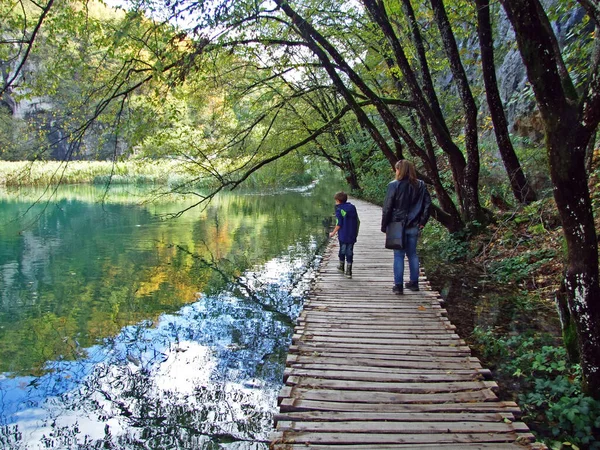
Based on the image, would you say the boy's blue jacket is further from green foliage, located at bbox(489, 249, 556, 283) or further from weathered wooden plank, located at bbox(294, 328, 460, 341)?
green foliage, located at bbox(489, 249, 556, 283)

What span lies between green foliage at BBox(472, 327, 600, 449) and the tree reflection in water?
2472 mm

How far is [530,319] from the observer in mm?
5887

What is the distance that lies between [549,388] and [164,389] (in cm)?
405

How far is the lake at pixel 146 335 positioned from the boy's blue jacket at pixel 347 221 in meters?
1.66

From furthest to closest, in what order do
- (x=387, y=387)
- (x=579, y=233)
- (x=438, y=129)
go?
(x=438, y=129) → (x=387, y=387) → (x=579, y=233)

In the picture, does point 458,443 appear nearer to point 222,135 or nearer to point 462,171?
point 462,171

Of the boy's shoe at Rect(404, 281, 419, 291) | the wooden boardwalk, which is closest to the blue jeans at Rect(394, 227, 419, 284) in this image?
the boy's shoe at Rect(404, 281, 419, 291)

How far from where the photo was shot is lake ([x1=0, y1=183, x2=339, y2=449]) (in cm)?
434

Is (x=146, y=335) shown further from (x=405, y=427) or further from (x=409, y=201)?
(x=405, y=427)

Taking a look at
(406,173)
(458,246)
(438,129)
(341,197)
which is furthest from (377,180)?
(406,173)

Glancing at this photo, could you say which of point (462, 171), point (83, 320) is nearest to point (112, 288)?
point (83, 320)

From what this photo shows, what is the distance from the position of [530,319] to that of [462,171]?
3923 mm

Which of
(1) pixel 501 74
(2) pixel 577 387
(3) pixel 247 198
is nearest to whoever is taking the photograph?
(2) pixel 577 387

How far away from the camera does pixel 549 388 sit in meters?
3.92
